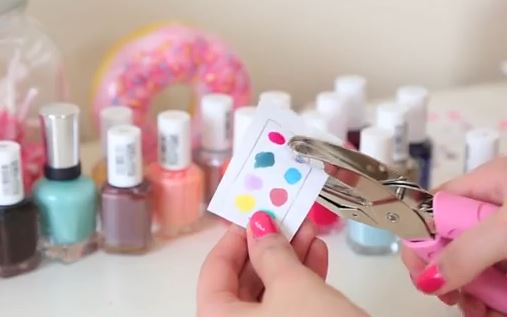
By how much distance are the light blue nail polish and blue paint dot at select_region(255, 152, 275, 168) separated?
16 cm

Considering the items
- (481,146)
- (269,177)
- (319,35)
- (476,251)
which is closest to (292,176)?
(269,177)

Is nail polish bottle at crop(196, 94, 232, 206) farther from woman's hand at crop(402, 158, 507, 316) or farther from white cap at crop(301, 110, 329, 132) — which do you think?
woman's hand at crop(402, 158, 507, 316)

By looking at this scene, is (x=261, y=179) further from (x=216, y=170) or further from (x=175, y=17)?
(x=175, y=17)

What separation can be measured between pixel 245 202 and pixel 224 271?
0.19 feet

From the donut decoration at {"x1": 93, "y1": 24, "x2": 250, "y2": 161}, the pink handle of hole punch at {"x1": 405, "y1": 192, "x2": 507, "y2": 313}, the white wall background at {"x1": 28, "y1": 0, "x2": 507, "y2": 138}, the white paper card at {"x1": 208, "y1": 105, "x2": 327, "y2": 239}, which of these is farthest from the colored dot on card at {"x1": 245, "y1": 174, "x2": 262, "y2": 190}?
the white wall background at {"x1": 28, "y1": 0, "x2": 507, "y2": 138}

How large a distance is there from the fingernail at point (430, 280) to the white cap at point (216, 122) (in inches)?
9.4

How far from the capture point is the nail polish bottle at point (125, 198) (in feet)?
2.39

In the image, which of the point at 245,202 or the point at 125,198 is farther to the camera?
the point at 125,198

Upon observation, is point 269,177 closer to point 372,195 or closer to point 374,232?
point 372,195

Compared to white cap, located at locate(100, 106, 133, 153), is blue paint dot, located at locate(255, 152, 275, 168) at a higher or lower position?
higher

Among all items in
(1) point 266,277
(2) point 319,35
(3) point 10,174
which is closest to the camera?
(1) point 266,277

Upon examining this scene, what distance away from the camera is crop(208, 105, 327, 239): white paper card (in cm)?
62

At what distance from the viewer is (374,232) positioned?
0.76m

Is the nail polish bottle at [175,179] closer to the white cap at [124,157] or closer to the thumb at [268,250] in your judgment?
the white cap at [124,157]
